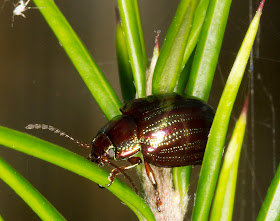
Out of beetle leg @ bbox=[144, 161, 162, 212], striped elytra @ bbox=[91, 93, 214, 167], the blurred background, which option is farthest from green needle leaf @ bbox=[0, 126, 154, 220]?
the blurred background

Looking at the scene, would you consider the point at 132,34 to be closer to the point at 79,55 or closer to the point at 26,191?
the point at 79,55

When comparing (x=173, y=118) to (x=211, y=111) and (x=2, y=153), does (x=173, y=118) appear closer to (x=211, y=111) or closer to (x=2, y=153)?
(x=211, y=111)

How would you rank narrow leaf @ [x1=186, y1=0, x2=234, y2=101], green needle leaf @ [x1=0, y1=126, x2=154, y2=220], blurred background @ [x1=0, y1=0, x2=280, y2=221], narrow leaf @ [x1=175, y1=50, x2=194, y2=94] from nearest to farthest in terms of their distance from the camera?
green needle leaf @ [x1=0, y1=126, x2=154, y2=220] < narrow leaf @ [x1=186, y1=0, x2=234, y2=101] < narrow leaf @ [x1=175, y1=50, x2=194, y2=94] < blurred background @ [x1=0, y1=0, x2=280, y2=221]

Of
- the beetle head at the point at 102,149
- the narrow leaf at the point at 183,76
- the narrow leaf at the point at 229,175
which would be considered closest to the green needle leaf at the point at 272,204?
the narrow leaf at the point at 229,175

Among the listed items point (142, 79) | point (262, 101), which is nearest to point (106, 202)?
point (262, 101)

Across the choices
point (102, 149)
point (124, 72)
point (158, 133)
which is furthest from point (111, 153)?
point (124, 72)

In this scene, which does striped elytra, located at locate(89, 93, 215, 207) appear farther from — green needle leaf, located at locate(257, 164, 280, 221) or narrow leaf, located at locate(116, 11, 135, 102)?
green needle leaf, located at locate(257, 164, 280, 221)
